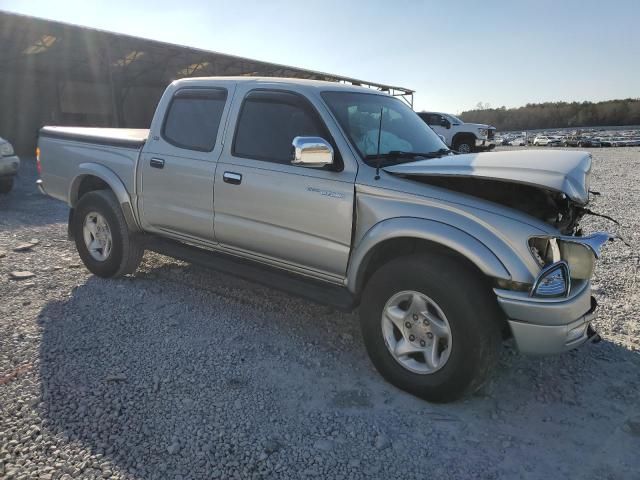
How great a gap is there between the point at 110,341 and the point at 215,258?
1.05 metres

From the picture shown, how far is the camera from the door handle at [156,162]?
436 centimetres

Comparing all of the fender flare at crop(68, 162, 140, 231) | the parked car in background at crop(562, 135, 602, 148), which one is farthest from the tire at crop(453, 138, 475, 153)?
the parked car in background at crop(562, 135, 602, 148)

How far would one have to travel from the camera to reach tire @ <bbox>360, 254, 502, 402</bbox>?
275 cm

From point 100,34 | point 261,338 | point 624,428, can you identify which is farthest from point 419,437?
point 100,34

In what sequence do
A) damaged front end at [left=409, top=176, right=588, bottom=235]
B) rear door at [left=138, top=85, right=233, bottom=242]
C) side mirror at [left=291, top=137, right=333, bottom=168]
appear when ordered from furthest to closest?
rear door at [left=138, top=85, right=233, bottom=242]
side mirror at [left=291, top=137, right=333, bottom=168]
damaged front end at [left=409, top=176, right=588, bottom=235]

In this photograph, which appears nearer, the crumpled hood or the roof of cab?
the crumpled hood

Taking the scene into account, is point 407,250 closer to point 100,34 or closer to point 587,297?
point 587,297

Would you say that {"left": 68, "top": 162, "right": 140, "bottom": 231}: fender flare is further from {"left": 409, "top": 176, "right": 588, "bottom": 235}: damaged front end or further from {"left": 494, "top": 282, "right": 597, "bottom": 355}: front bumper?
{"left": 494, "top": 282, "right": 597, "bottom": 355}: front bumper

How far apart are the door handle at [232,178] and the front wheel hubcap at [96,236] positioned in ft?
5.96

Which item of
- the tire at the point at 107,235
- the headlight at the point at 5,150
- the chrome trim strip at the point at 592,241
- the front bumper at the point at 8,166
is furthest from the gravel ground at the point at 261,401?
the headlight at the point at 5,150

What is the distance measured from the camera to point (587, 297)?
2.82m

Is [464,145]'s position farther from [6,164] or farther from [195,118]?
[195,118]

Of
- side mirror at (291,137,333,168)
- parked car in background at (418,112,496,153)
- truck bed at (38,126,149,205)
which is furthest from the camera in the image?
parked car in background at (418,112,496,153)

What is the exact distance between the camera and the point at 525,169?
2.78 metres
